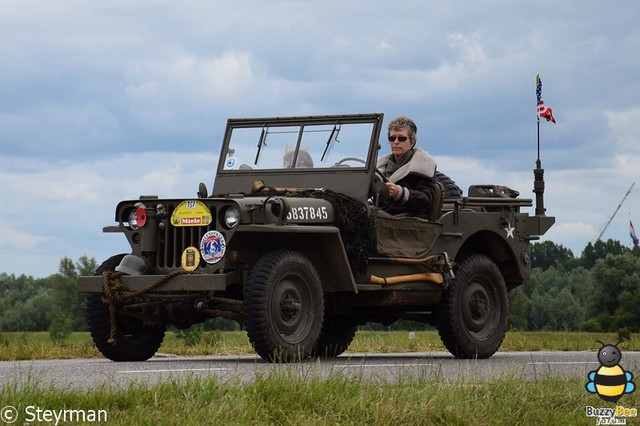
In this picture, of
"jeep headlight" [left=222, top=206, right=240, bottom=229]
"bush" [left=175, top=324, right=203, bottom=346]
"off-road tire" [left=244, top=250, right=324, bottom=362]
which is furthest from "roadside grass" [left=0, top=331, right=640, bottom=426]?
"bush" [left=175, top=324, right=203, bottom=346]

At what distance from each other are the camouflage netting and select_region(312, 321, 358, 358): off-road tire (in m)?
2.32

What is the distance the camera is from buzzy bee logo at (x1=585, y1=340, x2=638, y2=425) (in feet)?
30.2

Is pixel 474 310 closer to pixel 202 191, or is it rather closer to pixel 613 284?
pixel 202 191

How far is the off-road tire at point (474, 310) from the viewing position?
14148 mm

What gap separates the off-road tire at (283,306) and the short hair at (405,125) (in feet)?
8.47

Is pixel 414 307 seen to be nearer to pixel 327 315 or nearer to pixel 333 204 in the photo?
pixel 327 315

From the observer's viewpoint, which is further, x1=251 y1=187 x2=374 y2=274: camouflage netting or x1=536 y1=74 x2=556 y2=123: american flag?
x1=536 y1=74 x2=556 y2=123: american flag

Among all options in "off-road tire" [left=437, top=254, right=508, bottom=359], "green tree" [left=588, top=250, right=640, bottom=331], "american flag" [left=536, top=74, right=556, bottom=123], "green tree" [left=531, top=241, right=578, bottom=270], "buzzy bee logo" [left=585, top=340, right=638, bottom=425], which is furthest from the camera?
"green tree" [left=531, top=241, right=578, bottom=270]

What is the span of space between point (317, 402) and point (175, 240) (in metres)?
3.98

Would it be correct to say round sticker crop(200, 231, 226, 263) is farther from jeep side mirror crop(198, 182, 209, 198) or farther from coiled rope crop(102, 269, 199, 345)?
jeep side mirror crop(198, 182, 209, 198)

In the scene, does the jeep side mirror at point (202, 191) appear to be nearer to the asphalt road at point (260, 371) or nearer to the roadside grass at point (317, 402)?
the asphalt road at point (260, 371)

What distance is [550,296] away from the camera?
10894 cm

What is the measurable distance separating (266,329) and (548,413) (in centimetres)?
326

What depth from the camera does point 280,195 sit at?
1298 cm
